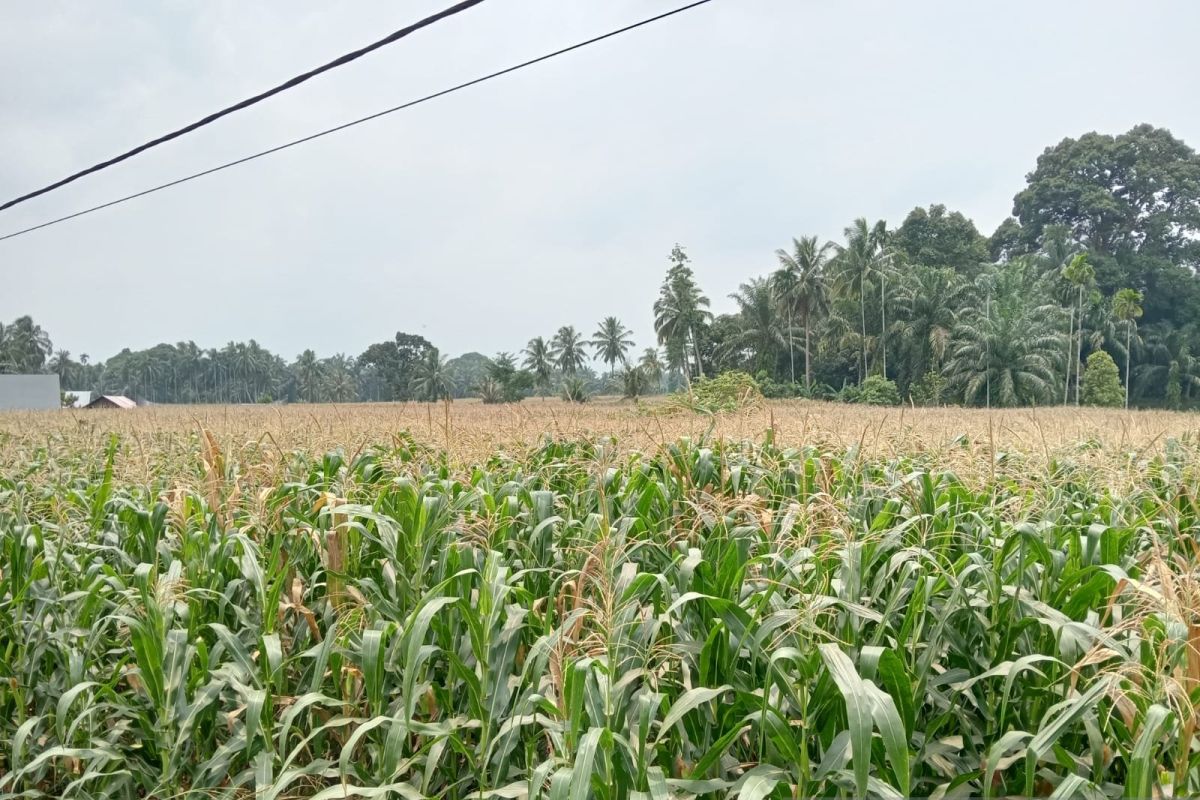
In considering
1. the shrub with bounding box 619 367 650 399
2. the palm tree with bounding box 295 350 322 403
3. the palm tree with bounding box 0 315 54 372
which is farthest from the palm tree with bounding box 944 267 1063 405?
the palm tree with bounding box 0 315 54 372

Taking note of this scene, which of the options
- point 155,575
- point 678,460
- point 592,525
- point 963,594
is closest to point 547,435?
point 678,460

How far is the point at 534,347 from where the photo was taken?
74000mm

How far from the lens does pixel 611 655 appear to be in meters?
1.97

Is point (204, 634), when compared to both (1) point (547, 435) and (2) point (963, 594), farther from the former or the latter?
(1) point (547, 435)

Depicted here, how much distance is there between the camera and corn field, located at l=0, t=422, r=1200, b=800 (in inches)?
71.9

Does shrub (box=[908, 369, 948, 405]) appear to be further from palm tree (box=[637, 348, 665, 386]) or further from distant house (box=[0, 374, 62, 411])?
distant house (box=[0, 374, 62, 411])

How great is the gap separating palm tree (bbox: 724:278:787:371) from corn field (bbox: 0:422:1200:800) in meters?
48.6

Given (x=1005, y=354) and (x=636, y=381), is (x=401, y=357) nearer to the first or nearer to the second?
(x=636, y=381)

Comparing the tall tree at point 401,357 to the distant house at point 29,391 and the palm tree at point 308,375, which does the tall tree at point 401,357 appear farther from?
the distant house at point 29,391

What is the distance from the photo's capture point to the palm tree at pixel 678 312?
1896 inches

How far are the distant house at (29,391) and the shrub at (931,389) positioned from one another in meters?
46.0

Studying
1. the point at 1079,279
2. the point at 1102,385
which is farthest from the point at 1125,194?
the point at 1102,385

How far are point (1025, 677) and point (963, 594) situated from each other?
0.93ft

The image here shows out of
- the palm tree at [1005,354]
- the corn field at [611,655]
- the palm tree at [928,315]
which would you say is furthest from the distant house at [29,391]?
the palm tree at [1005,354]
